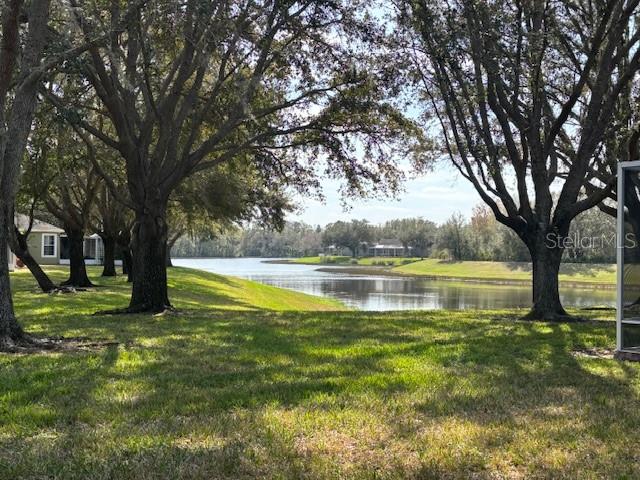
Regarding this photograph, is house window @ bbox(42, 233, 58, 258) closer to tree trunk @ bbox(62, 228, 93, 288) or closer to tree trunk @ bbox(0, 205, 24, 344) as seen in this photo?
tree trunk @ bbox(62, 228, 93, 288)

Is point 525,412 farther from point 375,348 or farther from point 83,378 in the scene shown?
point 83,378

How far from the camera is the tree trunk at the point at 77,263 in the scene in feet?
69.5

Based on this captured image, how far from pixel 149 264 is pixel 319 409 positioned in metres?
9.12

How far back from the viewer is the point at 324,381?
5.78m

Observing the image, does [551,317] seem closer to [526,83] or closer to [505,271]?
[526,83]

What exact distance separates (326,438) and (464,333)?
635 cm

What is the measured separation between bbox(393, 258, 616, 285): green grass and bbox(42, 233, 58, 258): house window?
39153mm

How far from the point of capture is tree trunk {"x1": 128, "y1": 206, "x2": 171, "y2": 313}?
13.1 m

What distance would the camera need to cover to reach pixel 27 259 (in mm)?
16297

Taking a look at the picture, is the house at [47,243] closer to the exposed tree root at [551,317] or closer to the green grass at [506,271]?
the exposed tree root at [551,317]

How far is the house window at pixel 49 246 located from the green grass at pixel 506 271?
39.2 m

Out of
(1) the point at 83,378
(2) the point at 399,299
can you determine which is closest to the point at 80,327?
(1) the point at 83,378

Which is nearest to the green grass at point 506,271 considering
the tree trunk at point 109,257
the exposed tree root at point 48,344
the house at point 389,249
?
the tree trunk at point 109,257

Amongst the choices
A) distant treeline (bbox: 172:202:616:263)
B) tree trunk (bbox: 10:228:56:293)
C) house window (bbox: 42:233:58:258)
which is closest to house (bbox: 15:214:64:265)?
house window (bbox: 42:233:58:258)
